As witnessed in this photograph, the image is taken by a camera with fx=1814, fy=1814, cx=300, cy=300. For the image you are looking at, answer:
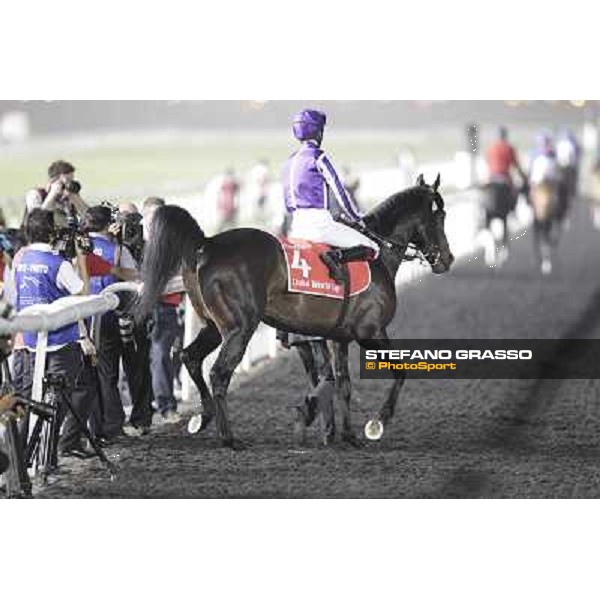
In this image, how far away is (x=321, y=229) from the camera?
9297 millimetres

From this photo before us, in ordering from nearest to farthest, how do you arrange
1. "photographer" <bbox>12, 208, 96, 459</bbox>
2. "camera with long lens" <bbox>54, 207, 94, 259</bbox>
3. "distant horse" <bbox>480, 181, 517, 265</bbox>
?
"photographer" <bbox>12, 208, 96, 459</bbox>
"camera with long lens" <bbox>54, 207, 94, 259</bbox>
"distant horse" <bbox>480, 181, 517, 265</bbox>

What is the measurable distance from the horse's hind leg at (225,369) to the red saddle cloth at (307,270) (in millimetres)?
327

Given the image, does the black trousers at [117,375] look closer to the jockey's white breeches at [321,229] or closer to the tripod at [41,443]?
the tripod at [41,443]

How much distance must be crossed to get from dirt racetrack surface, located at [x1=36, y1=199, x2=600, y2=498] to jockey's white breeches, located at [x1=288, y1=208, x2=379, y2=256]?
3.51 feet

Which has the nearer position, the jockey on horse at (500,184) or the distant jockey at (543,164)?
the jockey on horse at (500,184)

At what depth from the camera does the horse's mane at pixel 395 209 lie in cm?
977

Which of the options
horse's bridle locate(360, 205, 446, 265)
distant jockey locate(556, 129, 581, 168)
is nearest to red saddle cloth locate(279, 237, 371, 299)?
horse's bridle locate(360, 205, 446, 265)

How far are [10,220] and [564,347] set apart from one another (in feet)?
22.7

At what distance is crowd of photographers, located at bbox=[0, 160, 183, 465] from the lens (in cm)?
796

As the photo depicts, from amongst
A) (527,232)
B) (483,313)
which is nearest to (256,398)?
(483,313)

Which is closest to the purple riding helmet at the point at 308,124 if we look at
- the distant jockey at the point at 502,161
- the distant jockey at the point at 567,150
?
the distant jockey at the point at 502,161

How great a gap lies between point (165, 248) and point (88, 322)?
641 mm

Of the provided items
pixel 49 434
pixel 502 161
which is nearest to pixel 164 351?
pixel 49 434

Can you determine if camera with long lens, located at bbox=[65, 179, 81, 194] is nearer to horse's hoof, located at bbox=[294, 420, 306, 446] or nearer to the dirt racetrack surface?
the dirt racetrack surface
